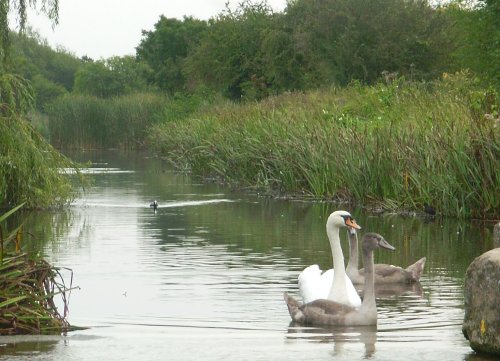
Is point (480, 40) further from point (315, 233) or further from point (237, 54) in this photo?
point (315, 233)

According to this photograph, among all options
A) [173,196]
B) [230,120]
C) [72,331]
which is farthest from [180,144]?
[72,331]

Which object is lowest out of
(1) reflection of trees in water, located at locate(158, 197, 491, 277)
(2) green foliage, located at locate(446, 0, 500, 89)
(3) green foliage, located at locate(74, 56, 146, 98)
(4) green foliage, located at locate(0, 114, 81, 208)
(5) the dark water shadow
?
(5) the dark water shadow

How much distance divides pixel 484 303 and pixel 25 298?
13.8ft

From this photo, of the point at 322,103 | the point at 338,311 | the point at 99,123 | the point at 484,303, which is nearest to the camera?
the point at 484,303

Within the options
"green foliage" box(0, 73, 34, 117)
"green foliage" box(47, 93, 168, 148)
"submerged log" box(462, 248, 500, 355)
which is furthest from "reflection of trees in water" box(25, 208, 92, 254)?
"green foliage" box(47, 93, 168, 148)

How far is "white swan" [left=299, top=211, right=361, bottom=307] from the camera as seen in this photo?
13898mm

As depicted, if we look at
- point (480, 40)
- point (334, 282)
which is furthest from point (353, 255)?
point (480, 40)

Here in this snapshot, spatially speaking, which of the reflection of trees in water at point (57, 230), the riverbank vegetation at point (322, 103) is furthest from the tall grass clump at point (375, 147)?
the reflection of trees in water at point (57, 230)

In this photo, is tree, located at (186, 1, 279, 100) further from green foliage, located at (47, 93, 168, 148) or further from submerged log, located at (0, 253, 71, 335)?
submerged log, located at (0, 253, 71, 335)

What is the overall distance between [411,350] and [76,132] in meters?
61.7

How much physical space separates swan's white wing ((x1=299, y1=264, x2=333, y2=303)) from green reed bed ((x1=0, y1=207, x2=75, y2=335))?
2946 mm

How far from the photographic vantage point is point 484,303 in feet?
34.7

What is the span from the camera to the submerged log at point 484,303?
34.3 ft

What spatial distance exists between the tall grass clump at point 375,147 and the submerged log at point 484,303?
42.7 ft
